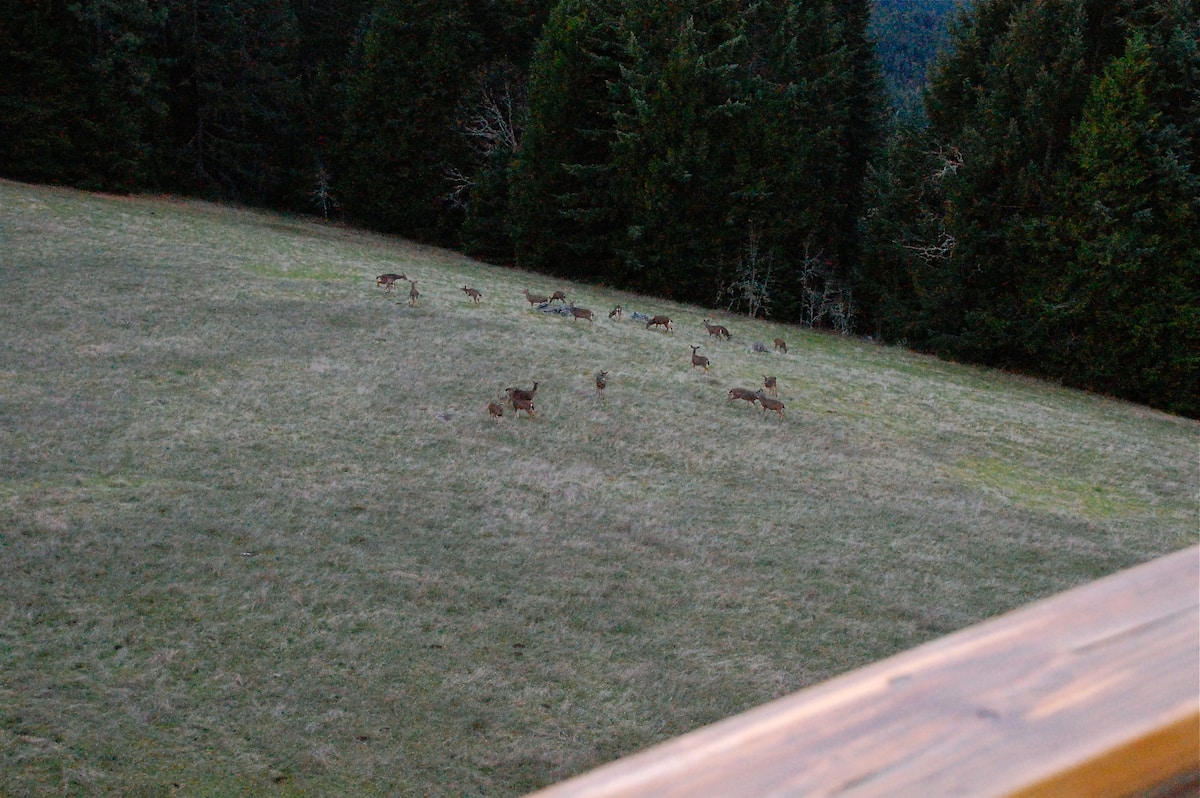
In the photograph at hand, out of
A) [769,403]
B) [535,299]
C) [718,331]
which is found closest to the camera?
[769,403]

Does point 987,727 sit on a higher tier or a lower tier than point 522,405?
higher

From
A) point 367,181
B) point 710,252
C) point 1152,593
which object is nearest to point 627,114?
point 710,252

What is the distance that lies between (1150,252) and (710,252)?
9831mm

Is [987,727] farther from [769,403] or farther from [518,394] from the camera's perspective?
[769,403]

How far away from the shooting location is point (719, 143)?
2455 cm

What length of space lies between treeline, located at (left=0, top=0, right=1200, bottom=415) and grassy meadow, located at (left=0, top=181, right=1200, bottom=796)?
4.26m

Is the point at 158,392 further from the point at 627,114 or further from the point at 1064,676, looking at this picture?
the point at 627,114

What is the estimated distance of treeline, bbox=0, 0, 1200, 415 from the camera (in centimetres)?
1881

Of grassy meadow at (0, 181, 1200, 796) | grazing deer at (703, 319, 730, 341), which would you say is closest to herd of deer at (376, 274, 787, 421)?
grazing deer at (703, 319, 730, 341)

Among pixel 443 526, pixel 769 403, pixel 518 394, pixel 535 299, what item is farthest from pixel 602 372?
pixel 535 299

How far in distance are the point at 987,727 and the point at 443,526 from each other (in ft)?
24.3

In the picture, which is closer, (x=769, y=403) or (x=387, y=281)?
(x=769, y=403)

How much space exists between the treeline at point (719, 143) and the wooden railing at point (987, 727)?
19.8m

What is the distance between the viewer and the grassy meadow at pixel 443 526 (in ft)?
16.7
